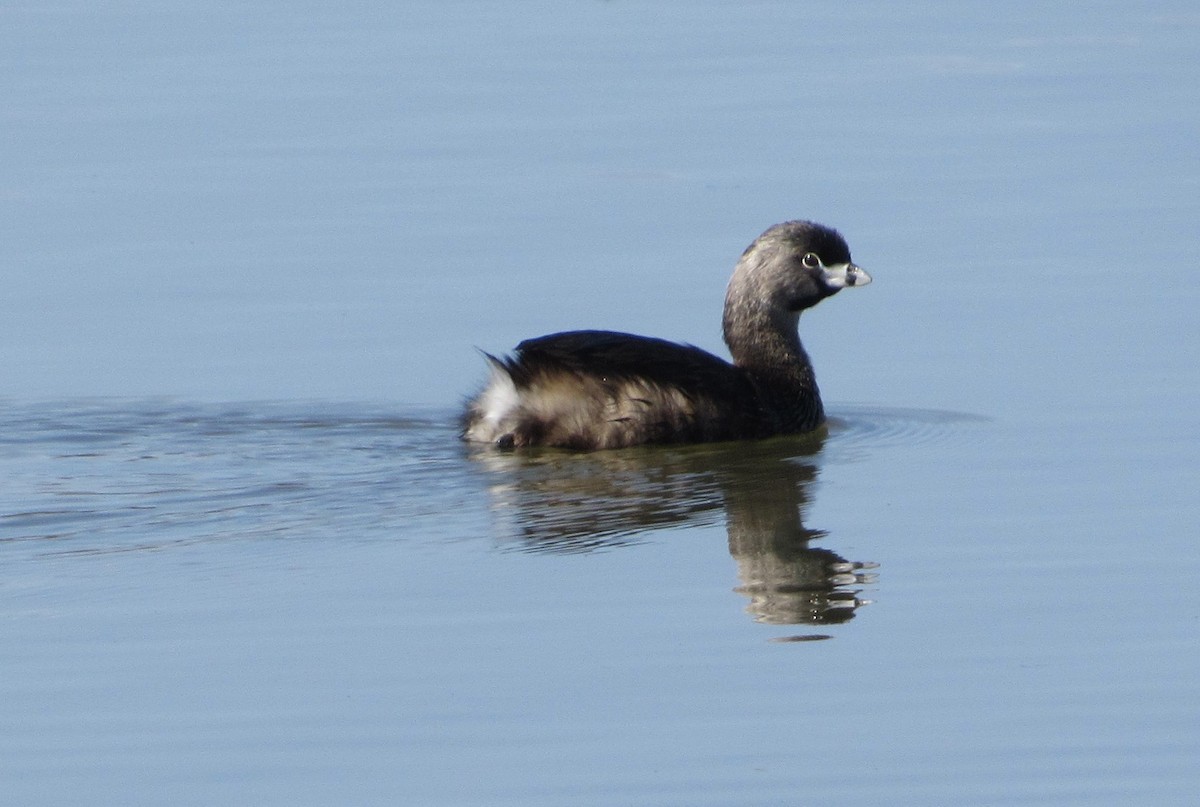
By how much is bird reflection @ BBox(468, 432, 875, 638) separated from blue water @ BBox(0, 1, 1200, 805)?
33 mm

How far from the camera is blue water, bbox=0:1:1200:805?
667 centimetres

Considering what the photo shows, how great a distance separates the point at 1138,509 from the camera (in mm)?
9219

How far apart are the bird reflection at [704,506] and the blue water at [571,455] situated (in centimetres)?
3

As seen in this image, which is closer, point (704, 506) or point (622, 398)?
point (704, 506)

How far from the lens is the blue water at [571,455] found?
6672 millimetres

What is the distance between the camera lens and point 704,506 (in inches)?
379

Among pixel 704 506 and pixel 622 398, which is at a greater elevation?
pixel 622 398

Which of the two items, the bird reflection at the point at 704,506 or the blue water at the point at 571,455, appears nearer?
the blue water at the point at 571,455

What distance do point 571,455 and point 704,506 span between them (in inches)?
48.2

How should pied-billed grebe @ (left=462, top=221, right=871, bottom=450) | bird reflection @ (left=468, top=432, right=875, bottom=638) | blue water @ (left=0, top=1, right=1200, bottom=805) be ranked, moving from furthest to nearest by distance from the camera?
1. pied-billed grebe @ (left=462, top=221, right=871, bottom=450)
2. bird reflection @ (left=468, top=432, right=875, bottom=638)
3. blue water @ (left=0, top=1, right=1200, bottom=805)

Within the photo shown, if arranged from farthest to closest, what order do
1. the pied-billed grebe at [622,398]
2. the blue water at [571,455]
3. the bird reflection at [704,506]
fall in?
1. the pied-billed grebe at [622,398]
2. the bird reflection at [704,506]
3. the blue water at [571,455]

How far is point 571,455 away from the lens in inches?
422

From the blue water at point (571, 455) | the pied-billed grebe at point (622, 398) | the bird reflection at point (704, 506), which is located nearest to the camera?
the blue water at point (571, 455)

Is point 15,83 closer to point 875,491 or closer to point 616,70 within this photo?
point 616,70
